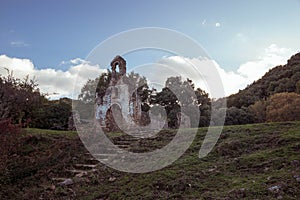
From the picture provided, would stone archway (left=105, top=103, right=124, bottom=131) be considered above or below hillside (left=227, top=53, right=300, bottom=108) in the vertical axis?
below

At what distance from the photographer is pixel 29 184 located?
22.6 feet

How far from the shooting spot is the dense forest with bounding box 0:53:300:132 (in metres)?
12.8

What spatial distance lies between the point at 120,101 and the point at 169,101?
1037cm

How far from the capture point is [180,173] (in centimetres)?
655

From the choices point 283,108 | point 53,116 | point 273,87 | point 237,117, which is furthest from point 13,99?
point 273,87

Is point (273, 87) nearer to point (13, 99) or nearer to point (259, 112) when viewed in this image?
point (259, 112)

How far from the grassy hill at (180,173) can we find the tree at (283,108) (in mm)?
13397

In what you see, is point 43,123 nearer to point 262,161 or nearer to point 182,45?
point 182,45

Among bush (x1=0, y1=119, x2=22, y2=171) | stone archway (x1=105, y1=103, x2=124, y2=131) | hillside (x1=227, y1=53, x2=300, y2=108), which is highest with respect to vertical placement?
hillside (x1=227, y1=53, x2=300, y2=108)

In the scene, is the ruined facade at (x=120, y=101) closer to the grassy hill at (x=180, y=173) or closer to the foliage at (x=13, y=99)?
the foliage at (x=13, y=99)

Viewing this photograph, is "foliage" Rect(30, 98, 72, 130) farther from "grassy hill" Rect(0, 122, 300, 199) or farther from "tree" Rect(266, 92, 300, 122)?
"tree" Rect(266, 92, 300, 122)

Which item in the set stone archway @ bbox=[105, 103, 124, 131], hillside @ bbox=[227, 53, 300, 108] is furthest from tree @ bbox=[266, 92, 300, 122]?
stone archway @ bbox=[105, 103, 124, 131]

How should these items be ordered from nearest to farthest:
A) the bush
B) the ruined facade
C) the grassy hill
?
the grassy hill, the bush, the ruined facade

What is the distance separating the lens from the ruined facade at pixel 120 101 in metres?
18.5
